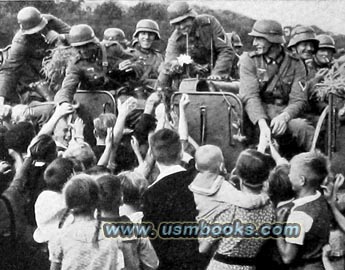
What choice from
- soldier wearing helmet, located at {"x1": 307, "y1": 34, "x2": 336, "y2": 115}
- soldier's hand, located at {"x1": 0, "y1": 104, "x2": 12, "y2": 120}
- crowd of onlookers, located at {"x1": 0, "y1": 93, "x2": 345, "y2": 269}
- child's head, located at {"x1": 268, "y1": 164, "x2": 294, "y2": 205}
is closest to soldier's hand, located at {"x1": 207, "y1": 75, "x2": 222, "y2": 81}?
soldier wearing helmet, located at {"x1": 307, "y1": 34, "x2": 336, "y2": 115}

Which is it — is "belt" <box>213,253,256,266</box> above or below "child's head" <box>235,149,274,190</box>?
below

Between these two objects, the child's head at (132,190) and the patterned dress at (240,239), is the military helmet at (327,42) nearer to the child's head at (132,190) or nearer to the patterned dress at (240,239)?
the patterned dress at (240,239)

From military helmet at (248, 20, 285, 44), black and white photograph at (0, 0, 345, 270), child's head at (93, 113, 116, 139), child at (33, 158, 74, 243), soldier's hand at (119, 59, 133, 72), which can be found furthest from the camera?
soldier's hand at (119, 59, 133, 72)

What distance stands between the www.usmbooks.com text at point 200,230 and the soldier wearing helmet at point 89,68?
148cm

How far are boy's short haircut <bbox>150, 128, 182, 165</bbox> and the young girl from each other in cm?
35

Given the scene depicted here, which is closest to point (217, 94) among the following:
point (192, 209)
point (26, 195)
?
point (192, 209)

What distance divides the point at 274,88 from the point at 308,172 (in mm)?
923

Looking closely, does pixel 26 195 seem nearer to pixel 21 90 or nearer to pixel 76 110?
pixel 76 110

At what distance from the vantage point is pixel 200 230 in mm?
3197

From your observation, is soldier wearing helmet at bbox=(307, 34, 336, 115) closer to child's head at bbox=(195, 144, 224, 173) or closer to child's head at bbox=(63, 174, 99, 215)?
child's head at bbox=(195, 144, 224, 173)

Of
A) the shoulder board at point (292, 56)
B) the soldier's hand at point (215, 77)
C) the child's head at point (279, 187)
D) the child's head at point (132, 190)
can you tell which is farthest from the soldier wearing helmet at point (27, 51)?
the child's head at point (279, 187)

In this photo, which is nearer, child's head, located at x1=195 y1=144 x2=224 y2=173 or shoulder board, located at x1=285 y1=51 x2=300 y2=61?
child's head, located at x1=195 y1=144 x2=224 y2=173

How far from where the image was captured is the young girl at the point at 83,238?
3025 mm

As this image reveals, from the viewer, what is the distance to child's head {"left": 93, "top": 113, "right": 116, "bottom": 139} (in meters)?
4.21
